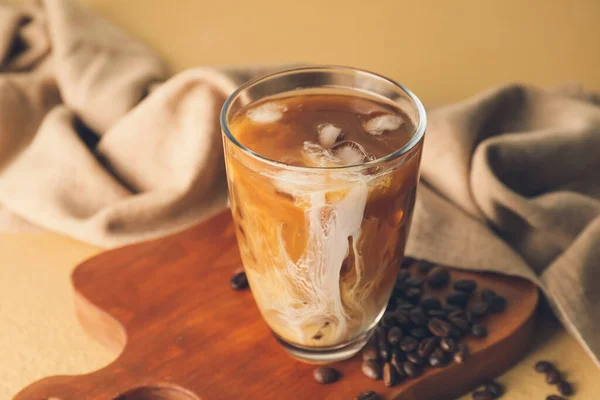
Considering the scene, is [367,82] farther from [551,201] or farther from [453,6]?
[453,6]

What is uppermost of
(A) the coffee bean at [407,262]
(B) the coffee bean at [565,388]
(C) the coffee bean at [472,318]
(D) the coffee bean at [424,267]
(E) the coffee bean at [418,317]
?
(E) the coffee bean at [418,317]

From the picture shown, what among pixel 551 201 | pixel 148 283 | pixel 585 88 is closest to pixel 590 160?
pixel 551 201

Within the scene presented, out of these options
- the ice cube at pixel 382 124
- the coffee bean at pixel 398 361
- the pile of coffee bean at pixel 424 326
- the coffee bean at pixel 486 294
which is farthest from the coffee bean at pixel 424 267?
the ice cube at pixel 382 124

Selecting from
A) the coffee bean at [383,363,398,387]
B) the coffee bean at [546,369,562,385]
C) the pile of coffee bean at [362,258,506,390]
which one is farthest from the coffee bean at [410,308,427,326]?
the coffee bean at [546,369,562,385]

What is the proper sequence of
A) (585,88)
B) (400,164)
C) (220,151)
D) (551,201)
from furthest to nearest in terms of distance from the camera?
(585,88)
(220,151)
(551,201)
(400,164)

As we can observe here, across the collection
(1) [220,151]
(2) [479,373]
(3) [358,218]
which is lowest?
(2) [479,373]

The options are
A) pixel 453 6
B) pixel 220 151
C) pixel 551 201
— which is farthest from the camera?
pixel 453 6

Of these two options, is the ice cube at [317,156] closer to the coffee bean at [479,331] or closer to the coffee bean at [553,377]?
the coffee bean at [479,331]
